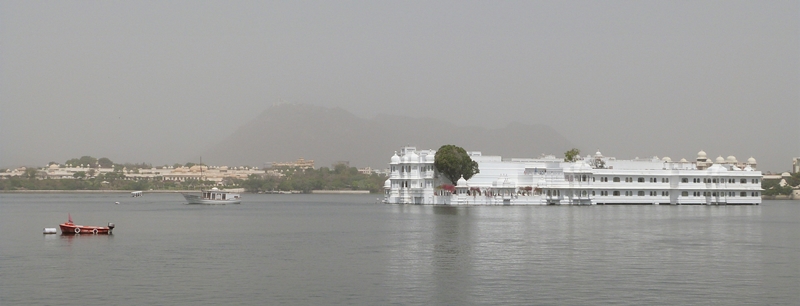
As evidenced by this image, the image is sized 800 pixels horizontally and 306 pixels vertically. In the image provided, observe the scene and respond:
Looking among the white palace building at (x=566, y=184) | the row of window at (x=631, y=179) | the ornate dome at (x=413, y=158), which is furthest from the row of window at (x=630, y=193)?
the ornate dome at (x=413, y=158)

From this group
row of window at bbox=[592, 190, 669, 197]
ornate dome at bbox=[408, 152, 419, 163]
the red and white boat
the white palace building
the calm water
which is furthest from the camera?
ornate dome at bbox=[408, 152, 419, 163]

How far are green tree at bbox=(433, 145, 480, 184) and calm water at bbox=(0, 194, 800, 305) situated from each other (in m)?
28.0

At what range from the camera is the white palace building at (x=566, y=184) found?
8725cm

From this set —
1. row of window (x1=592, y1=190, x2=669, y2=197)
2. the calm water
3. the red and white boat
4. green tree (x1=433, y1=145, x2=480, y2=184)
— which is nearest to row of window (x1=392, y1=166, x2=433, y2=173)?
green tree (x1=433, y1=145, x2=480, y2=184)

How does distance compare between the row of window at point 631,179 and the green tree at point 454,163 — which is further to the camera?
the row of window at point 631,179

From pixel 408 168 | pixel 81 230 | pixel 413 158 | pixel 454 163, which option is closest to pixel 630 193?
pixel 454 163

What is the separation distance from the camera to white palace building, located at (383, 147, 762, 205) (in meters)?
87.2

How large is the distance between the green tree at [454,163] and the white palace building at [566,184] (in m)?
0.90

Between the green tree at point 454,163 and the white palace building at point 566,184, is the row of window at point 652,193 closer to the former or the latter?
the white palace building at point 566,184

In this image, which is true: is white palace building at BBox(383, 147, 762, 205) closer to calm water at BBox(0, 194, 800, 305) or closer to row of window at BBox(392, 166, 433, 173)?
row of window at BBox(392, 166, 433, 173)

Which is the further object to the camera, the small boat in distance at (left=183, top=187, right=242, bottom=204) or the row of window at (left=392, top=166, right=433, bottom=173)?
the small boat in distance at (left=183, top=187, right=242, bottom=204)

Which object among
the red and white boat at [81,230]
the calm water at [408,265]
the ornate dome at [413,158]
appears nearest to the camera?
the calm water at [408,265]

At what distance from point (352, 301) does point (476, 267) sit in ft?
28.2

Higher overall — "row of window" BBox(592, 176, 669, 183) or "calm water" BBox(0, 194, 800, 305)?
"row of window" BBox(592, 176, 669, 183)
